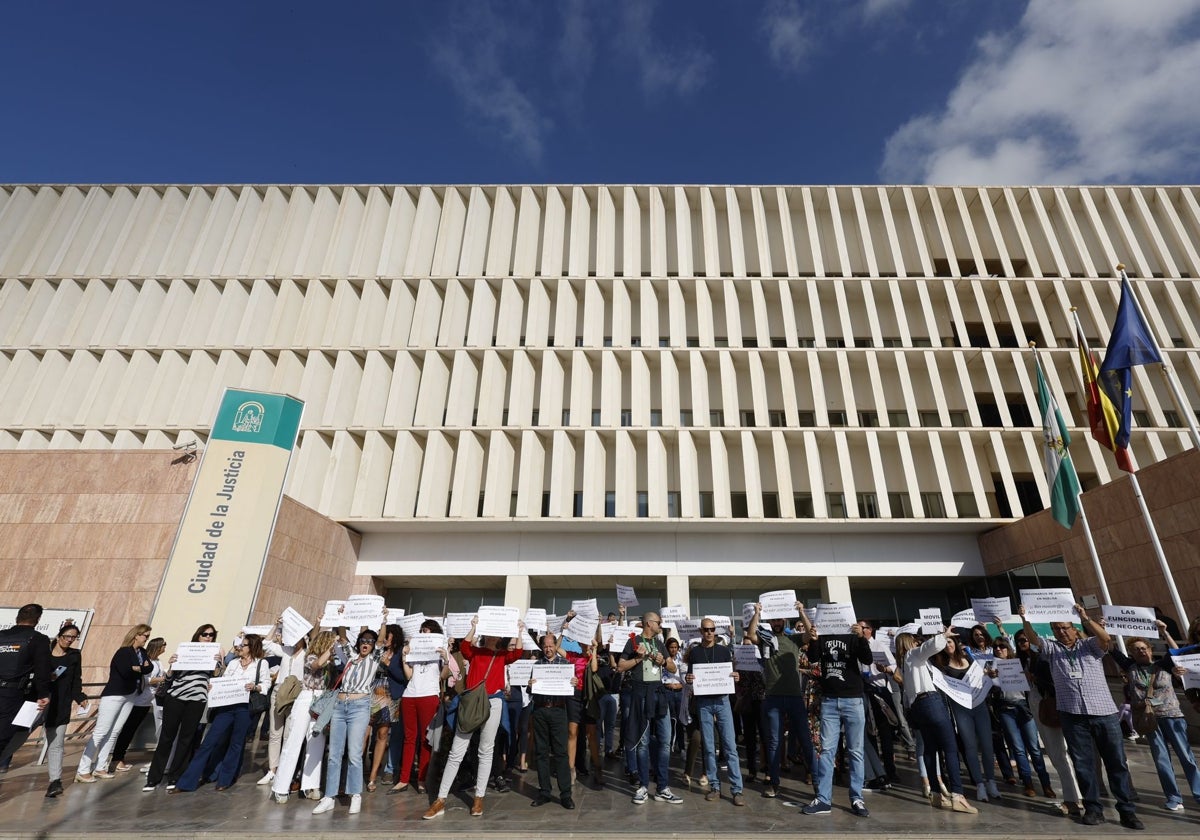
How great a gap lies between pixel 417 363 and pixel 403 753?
20.4m

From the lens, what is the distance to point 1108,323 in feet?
83.8

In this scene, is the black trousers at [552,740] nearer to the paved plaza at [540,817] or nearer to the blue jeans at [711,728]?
the paved plaza at [540,817]

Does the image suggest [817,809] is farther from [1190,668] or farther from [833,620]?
[1190,668]

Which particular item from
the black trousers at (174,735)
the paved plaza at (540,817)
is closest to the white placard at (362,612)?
the black trousers at (174,735)

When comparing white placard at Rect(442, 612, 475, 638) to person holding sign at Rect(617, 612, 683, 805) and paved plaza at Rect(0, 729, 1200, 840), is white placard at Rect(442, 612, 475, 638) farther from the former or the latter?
person holding sign at Rect(617, 612, 683, 805)

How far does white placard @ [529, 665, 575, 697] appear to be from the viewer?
712 centimetres

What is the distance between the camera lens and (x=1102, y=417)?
44.6ft

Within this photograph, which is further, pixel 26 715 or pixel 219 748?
pixel 219 748

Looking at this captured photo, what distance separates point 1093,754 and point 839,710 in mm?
2727

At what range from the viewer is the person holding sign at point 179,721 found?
7941 mm

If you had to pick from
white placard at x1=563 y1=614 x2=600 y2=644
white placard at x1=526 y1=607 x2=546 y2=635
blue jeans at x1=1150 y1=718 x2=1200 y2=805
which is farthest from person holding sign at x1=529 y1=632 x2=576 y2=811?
blue jeans at x1=1150 y1=718 x2=1200 y2=805

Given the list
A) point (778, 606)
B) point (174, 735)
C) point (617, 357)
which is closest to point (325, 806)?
point (174, 735)

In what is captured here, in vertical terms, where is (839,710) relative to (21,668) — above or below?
below

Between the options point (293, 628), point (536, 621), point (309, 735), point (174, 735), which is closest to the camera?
point (309, 735)
